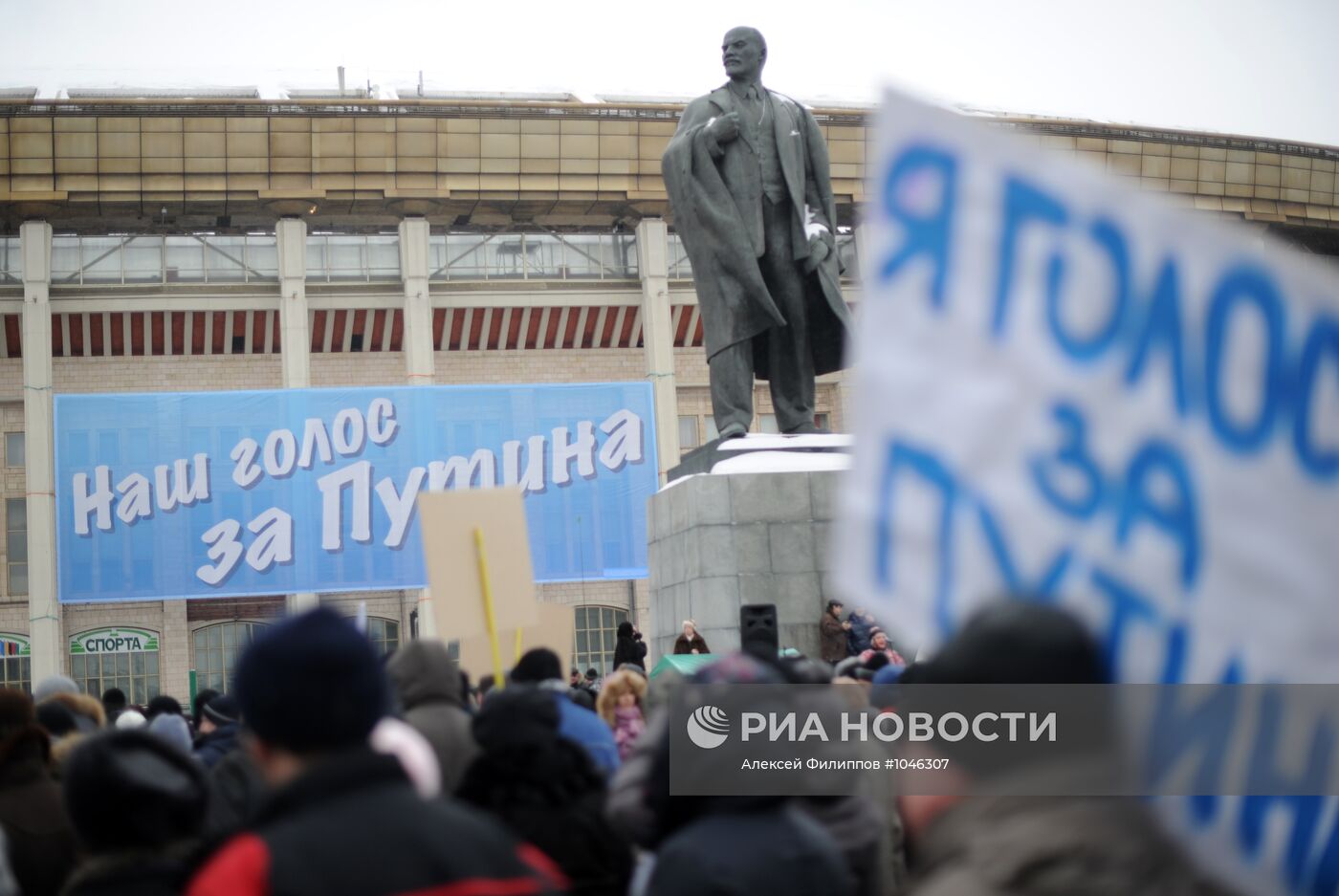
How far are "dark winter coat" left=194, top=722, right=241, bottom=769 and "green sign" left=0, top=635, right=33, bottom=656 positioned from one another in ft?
93.8

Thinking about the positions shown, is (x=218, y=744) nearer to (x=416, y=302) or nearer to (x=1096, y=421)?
Answer: (x=1096, y=421)

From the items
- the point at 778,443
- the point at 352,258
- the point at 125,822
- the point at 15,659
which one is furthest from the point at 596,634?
the point at 125,822

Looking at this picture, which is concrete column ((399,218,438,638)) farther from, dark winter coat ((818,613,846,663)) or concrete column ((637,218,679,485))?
dark winter coat ((818,613,846,663))

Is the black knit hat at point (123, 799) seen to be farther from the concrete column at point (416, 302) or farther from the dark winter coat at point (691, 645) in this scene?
the concrete column at point (416, 302)

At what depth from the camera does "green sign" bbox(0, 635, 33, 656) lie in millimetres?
31703

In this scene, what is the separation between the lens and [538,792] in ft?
11.6

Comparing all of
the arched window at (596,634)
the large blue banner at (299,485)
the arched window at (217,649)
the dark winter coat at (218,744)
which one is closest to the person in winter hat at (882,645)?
the dark winter coat at (218,744)

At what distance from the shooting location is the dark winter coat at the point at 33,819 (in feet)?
13.1

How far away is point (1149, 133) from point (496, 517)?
31.8m

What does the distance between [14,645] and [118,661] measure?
6.28 ft

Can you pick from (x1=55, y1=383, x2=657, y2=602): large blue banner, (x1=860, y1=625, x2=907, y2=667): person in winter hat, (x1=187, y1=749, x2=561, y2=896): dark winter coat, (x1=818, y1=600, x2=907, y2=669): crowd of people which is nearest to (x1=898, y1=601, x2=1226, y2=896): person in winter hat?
(x1=187, y1=749, x2=561, y2=896): dark winter coat

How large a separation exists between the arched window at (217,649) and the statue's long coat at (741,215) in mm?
24031

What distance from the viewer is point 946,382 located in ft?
7.67

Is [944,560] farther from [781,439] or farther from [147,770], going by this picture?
[781,439]
